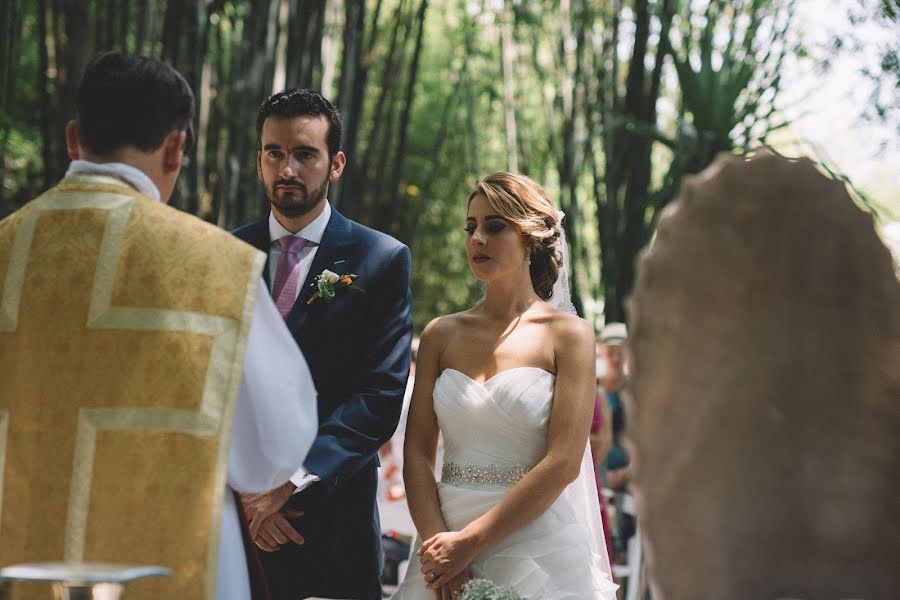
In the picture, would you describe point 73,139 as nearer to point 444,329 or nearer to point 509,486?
point 444,329

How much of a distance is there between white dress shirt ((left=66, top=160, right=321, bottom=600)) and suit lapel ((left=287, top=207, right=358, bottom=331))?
2.20 feet

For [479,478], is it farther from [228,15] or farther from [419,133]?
[419,133]

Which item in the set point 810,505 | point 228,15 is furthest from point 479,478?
point 228,15

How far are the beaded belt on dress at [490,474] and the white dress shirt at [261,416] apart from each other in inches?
33.0

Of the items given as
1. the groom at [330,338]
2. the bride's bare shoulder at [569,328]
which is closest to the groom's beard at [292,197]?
the groom at [330,338]

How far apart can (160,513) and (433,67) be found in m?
16.1

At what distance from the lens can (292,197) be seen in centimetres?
283

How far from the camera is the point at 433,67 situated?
17.6m

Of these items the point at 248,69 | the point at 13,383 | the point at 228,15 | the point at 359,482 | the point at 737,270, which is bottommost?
the point at 359,482

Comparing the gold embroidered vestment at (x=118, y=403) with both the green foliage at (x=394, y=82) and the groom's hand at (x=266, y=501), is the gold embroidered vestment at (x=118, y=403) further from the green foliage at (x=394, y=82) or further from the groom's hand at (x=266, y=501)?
the green foliage at (x=394, y=82)

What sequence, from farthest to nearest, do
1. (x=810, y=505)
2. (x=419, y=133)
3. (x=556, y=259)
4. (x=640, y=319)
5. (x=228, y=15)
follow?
(x=419, y=133) → (x=228, y=15) → (x=556, y=259) → (x=810, y=505) → (x=640, y=319)

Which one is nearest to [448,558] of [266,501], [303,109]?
[266,501]

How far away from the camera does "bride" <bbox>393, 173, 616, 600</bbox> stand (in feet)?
9.02

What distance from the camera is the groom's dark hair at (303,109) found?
2809 millimetres
